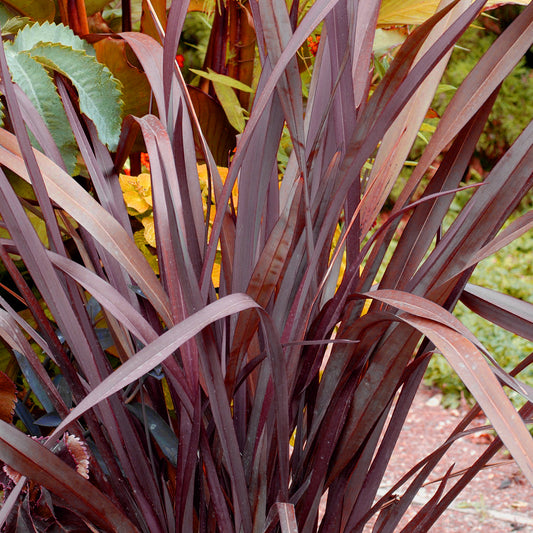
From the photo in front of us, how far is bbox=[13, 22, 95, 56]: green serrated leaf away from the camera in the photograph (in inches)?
32.9

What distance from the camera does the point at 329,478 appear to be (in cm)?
67

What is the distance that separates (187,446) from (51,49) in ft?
1.71

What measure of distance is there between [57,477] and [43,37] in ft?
1.93

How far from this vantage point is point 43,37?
2.77 ft

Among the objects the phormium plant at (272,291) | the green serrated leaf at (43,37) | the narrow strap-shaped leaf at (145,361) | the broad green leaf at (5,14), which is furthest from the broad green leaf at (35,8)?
the narrow strap-shaped leaf at (145,361)

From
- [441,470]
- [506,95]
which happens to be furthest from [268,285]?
[506,95]

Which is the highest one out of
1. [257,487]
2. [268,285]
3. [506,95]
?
[506,95]

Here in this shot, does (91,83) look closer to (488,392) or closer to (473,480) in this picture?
(488,392)

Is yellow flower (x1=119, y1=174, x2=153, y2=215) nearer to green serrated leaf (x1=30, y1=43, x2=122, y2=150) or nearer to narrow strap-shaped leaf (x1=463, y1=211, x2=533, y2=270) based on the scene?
green serrated leaf (x1=30, y1=43, x2=122, y2=150)

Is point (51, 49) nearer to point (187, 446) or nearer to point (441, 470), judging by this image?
point (187, 446)

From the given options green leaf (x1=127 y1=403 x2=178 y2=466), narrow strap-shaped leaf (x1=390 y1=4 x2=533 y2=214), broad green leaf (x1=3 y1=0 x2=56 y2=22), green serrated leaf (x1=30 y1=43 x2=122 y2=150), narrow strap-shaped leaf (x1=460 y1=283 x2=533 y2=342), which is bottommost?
green leaf (x1=127 y1=403 x2=178 y2=466)

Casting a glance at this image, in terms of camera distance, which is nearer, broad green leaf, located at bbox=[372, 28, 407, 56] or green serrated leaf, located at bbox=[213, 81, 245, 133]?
green serrated leaf, located at bbox=[213, 81, 245, 133]

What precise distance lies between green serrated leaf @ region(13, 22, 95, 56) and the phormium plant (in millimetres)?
189

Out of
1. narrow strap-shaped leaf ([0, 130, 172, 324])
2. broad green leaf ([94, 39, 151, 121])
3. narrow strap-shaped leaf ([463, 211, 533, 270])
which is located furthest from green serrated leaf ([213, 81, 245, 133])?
narrow strap-shaped leaf ([463, 211, 533, 270])
